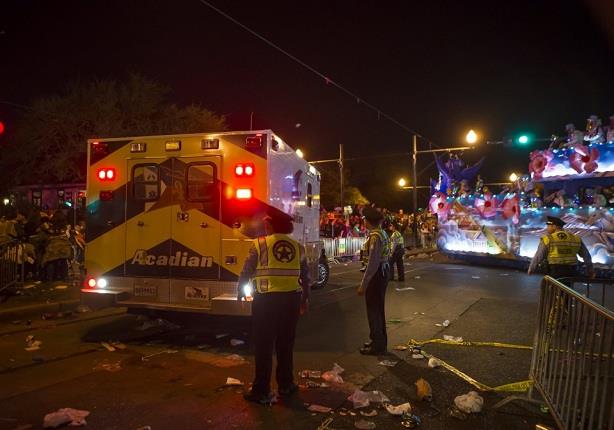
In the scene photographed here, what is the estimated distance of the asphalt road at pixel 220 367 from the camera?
476cm

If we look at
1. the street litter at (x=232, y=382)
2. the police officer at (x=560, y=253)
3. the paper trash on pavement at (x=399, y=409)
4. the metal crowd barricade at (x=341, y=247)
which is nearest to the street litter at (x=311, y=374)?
the street litter at (x=232, y=382)

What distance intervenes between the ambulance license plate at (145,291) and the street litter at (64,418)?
2764 mm

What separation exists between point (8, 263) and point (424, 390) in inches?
347

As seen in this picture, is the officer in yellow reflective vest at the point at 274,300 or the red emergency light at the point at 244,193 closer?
the officer in yellow reflective vest at the point at 274,300

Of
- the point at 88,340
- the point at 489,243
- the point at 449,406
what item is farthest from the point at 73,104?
the point at 449,406

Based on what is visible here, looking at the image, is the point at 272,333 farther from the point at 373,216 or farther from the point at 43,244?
the point at 43,244

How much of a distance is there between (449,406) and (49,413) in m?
3.59

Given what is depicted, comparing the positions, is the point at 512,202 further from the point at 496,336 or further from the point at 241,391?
the point at 241,391

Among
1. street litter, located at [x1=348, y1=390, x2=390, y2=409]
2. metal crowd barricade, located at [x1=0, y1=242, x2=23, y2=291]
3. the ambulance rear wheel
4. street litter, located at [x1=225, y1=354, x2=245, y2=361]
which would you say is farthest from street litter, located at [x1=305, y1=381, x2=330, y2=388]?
metal crowd barricade, located at [x1=0, y1=242, x2=23, y2=291]

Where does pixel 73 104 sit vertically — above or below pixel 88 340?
above

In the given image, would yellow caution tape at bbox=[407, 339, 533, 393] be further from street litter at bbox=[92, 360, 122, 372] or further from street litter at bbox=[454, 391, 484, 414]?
street litter at bbox=[92, 360, 122, 372]

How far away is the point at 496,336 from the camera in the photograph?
8.05 metres

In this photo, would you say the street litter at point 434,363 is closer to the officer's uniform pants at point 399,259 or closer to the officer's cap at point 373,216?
the officer's cap at point 373,216

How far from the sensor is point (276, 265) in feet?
17.1
